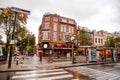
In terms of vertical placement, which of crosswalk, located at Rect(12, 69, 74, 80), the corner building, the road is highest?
the corner building

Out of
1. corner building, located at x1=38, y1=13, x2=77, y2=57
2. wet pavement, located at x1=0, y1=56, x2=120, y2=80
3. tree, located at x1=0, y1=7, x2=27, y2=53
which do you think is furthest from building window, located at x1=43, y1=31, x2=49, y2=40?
wet pavement, located at x1=0, y1=56, x2=120, y2=80

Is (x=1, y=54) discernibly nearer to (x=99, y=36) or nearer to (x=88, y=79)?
(x=88, y=79)

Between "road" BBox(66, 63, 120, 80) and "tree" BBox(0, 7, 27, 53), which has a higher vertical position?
"tree" BBox(0, 7, 27, 53)

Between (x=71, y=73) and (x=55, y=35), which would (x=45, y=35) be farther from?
(x=71, y=73)

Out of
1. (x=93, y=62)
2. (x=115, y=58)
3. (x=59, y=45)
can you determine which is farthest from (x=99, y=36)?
(x=93, y=62)

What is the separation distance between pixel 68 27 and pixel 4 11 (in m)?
25.6

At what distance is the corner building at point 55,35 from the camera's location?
127 ft

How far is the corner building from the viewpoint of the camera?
1523 inches

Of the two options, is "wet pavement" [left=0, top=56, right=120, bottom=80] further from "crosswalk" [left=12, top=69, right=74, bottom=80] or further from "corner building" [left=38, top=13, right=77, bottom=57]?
"corner building" [left=38, top=13, right=77, bottom=57]

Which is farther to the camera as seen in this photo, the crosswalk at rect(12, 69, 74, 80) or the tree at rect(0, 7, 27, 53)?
the tree at rect(0, 7, 27, 53)

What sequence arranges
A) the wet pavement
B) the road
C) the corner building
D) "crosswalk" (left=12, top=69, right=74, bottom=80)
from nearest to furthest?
1. "crosswalk" (left=12, top=69, right=74, bottom=80)
2. the wet pavement
3. the road
4. the corner building

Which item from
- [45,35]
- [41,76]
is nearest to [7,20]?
[41,76]

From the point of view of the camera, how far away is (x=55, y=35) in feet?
130

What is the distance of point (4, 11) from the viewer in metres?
20.2
